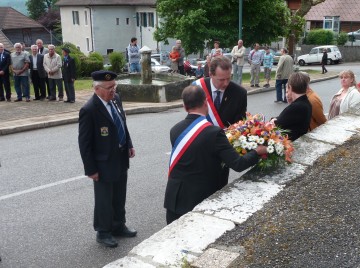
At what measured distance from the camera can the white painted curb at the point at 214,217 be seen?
3.32 m

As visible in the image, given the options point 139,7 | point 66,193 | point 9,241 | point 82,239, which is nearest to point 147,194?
point 66,193

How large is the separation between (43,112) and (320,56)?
37573mm

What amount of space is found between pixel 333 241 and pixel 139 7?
2382 inches

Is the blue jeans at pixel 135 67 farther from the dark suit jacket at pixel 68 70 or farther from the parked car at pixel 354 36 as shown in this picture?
the parked car at pixel 354 36

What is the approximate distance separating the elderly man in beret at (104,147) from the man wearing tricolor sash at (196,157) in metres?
1.18

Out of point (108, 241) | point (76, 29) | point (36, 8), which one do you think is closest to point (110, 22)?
point (76, 29)

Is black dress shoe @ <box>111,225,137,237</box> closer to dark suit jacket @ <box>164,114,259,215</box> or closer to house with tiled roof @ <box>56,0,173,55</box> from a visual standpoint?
dark suit jacket @ <box>164,114,259,215</box>

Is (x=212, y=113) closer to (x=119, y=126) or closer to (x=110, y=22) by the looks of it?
(x=119, y=126)

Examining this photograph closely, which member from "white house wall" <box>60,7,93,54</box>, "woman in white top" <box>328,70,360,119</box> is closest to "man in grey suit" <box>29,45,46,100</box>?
"woman in white top" <box>328,70,360,119</box>

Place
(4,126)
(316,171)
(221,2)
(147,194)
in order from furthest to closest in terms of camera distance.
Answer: (221,2) → (4,126) → (147,194) → (316,171)

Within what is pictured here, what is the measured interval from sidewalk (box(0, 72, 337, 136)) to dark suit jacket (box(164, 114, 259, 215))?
9.06 metres

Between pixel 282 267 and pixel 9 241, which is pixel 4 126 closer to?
pixel 9 241

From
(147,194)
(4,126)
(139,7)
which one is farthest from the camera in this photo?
(139,7)

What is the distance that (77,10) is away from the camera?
62.6 meters
